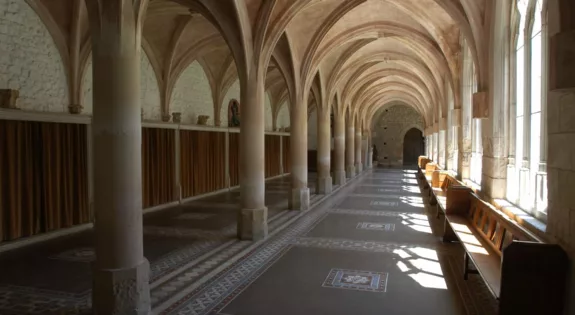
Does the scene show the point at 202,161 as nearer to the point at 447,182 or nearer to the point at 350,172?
the point at 447,182

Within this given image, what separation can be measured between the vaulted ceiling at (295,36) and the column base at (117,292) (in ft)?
15.5

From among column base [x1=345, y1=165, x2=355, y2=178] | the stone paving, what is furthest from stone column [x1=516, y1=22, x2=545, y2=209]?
column base [x1=345, y1=165, x2=355, y2=178]

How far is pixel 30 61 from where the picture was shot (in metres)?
8.35

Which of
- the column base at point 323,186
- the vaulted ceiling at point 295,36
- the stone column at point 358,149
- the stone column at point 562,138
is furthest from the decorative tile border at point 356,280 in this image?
the stone column at point 358,149

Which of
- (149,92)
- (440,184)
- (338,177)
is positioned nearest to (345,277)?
(440,184)

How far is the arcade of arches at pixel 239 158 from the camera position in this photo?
437cm

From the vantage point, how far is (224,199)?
1400 cm

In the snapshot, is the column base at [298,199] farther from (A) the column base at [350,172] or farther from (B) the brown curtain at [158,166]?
(A) the column base at [350,172]

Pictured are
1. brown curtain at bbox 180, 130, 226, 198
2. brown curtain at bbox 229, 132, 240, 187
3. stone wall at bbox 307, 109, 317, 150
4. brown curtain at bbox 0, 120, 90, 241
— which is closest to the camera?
brown curtain at bbox 0, 120, 90, 241

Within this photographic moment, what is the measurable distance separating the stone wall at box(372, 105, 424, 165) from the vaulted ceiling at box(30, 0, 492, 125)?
1835 cm

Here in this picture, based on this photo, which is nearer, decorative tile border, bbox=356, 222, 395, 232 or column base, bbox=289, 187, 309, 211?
decorative tile border, bbox=356, 222, 395, 232

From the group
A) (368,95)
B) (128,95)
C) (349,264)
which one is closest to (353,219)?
(349,264)

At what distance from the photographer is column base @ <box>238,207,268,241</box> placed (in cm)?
805

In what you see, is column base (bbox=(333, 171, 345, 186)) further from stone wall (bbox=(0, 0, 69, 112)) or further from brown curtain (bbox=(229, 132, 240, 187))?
stone wall (bbox=(0, 0, 69, 112))
